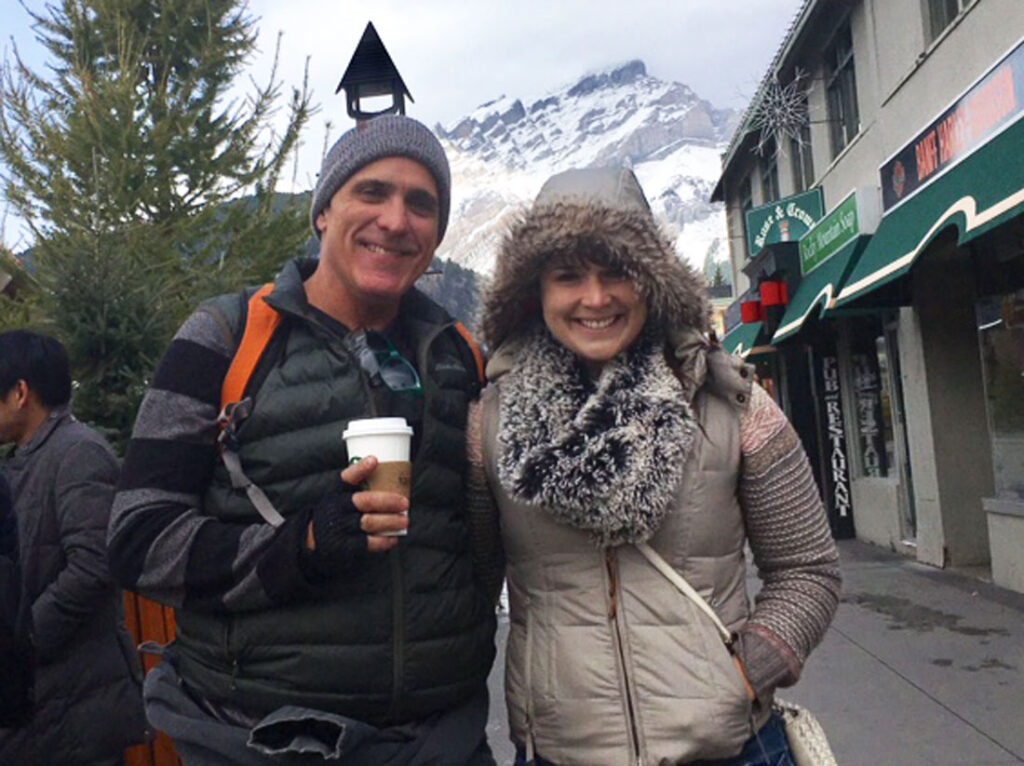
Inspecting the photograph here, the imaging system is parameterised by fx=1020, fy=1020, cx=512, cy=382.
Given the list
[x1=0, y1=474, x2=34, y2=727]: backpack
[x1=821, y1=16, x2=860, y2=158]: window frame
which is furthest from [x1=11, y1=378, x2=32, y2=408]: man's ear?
[x1=821, y1=16, x2=860, y2=158]: window frame

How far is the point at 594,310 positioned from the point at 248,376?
762mm

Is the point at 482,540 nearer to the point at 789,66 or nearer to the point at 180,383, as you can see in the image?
Result: the point at 180,383

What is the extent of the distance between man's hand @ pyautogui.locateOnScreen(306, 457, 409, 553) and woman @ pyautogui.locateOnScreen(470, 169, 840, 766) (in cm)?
39

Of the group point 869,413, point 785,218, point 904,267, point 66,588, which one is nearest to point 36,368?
point 66,588

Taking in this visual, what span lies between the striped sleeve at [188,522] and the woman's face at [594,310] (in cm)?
73

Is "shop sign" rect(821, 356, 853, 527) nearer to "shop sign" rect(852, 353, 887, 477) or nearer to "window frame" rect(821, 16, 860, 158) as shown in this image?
"shop sign" rect(852, 353, 887, 477)

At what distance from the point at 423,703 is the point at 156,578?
57 centimetres

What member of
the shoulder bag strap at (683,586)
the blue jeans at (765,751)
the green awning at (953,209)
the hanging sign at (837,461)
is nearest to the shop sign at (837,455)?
the hanging sign at (837,461)

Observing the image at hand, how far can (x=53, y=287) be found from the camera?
5125mm

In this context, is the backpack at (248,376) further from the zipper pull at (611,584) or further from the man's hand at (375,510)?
the zipper pull at (611,584)

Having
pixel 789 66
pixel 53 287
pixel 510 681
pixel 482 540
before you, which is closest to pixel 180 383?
pixel 482 540

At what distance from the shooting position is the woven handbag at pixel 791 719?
211 cm

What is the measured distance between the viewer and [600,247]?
2.24m

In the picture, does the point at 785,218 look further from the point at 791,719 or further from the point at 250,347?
the point at 250,347
